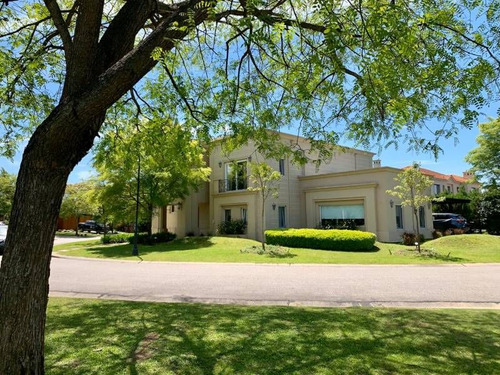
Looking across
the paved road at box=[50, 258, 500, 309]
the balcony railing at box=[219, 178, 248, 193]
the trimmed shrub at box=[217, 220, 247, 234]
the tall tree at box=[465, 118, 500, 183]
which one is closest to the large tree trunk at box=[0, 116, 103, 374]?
the paved road at box=[50, 258, 500, 309]

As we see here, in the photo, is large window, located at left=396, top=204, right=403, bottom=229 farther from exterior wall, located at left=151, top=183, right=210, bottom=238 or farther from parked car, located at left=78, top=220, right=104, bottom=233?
parked car, located at left=78, top=220, right=104, bottom=233

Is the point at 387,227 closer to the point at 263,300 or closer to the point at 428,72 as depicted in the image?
the point at 263,300

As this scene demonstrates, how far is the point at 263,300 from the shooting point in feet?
27.2

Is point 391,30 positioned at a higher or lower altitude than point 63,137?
higher

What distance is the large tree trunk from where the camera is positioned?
3107mm

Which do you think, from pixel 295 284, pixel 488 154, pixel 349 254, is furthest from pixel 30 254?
pixel 488 154

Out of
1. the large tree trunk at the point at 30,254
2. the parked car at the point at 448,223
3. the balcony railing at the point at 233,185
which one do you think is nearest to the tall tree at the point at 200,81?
the large tree trunk at the point at 30,254

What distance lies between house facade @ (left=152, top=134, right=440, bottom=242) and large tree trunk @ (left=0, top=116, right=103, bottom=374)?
17.3m

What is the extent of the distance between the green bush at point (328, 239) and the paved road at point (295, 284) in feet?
16.1

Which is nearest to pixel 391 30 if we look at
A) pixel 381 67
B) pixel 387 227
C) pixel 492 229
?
pixel 381 67

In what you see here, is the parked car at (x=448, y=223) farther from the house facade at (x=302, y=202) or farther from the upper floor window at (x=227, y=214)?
the upper floor window at (x=227, y=214)

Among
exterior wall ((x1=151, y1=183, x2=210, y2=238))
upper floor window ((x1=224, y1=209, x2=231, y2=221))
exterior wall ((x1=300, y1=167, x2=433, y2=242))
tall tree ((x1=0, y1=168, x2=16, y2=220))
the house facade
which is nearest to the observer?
exterior wall ((x1=300, y1=167, x2=433, y2=242))

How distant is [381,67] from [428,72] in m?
0.68

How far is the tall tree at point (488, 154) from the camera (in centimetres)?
2980
